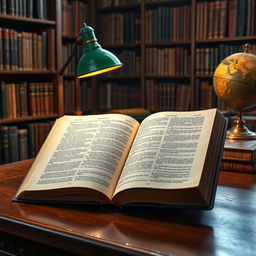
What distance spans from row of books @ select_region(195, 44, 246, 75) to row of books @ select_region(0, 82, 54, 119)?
1255 millimetres

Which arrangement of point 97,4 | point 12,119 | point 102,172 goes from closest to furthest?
point 102,172
point 12,119
point 97,4

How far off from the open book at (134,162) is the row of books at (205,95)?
7.68 feet

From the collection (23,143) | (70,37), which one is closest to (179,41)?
(70,37)

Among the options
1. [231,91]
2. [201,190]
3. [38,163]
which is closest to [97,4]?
[231,91]

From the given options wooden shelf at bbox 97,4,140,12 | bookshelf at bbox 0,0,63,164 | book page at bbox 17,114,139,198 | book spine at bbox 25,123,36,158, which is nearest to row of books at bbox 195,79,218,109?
wooden shelf at bbox 97,4,140,12

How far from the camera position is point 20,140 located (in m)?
2.77

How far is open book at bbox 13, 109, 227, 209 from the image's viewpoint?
75 centimetres

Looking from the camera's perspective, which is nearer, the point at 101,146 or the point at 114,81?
the point at 101,146

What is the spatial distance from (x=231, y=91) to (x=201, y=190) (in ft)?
2.07

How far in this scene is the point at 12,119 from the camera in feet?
8.88

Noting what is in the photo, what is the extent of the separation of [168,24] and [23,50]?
1312 millimetres

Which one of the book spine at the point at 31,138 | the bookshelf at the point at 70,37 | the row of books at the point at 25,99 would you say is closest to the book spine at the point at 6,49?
the row of books at the point at 25,99

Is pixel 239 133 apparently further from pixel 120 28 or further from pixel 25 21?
pixel 120 28

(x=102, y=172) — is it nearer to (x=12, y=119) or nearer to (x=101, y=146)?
(x=101, y=146)
